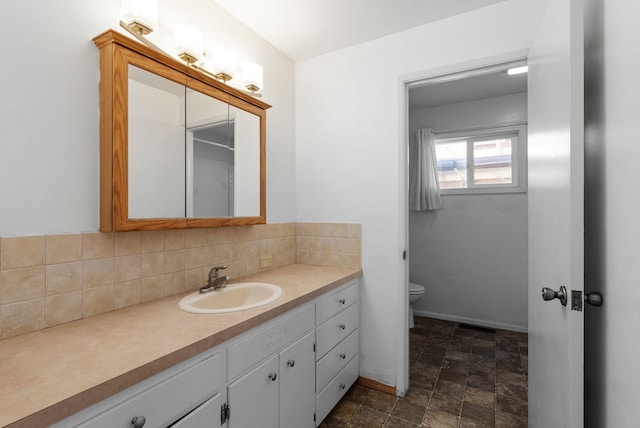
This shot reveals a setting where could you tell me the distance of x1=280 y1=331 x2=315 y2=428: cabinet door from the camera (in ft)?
4.64

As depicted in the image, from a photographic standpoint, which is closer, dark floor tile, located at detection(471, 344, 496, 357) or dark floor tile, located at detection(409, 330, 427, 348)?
dark floor tile, located at detection(471, 344, 496, 357)

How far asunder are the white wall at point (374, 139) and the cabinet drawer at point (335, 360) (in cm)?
13

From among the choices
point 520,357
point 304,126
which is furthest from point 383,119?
point 520,357

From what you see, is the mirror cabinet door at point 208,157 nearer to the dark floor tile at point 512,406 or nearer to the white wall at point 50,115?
the white wall at point 50,115

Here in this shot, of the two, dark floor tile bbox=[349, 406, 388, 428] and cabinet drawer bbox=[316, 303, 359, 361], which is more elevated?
cabinet drawer bbox=[316, 303, 359, 361]

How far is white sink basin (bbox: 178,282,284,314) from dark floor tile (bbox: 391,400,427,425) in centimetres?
106

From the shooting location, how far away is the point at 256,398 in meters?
1.24

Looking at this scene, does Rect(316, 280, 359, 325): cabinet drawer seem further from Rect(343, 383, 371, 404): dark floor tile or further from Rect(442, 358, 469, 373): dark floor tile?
Rect(442, 358, 469, 373): dark floor tile

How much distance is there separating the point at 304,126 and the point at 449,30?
3.75 ft

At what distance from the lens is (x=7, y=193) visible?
102cm

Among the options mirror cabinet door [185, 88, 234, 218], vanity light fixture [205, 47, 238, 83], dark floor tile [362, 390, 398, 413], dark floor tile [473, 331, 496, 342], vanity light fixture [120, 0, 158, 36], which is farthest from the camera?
dark floor tile [473, 331, 496, 342]

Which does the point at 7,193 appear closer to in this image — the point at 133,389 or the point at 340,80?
the point at 133,389

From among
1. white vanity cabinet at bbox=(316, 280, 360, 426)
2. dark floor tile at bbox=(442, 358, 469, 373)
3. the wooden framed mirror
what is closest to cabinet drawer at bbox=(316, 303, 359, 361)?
white vanity cabinet at bbox=(316, 280, 360, 426)

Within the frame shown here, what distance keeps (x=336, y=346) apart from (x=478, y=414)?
917mm
